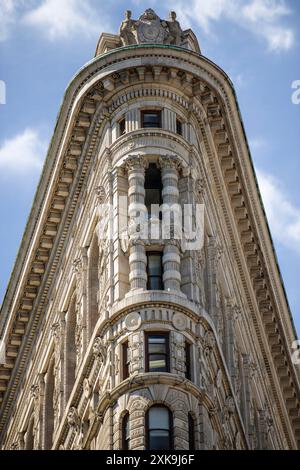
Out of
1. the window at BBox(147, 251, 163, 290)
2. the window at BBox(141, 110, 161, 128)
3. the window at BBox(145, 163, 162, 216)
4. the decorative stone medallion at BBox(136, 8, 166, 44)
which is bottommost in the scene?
the window at BBox(147, 251, 163, 290)

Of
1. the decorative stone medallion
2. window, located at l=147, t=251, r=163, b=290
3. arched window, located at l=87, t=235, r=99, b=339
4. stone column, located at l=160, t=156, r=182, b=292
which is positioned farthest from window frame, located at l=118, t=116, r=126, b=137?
window, located at l=147, t=251, r=163, b=290

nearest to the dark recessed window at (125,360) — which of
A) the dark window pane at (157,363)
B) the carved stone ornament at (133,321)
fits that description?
the carved stone ornament at (133,321)

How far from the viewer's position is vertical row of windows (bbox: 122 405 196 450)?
3424 inches

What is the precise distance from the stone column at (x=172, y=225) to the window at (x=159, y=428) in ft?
19.9

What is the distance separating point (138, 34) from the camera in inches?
4018

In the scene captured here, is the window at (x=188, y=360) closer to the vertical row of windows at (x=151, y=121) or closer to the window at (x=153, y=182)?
the window at (x=153, y=182)

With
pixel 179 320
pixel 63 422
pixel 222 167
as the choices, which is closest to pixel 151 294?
pixel 179 320

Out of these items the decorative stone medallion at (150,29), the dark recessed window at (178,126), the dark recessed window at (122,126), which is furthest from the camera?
the decorative stone medallion at (150,29)

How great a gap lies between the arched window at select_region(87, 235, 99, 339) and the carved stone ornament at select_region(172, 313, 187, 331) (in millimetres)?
5768

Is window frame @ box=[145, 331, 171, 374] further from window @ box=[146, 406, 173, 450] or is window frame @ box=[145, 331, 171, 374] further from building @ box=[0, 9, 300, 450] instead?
window @ box=[146, 406, 173, 450]


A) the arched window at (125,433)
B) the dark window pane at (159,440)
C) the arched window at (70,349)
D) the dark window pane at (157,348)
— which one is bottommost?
the dark window pane at (159,440)

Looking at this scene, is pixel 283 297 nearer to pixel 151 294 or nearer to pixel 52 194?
Result: pixel 52 194

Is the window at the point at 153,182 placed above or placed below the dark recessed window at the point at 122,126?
below

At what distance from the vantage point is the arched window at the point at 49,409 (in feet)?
332
